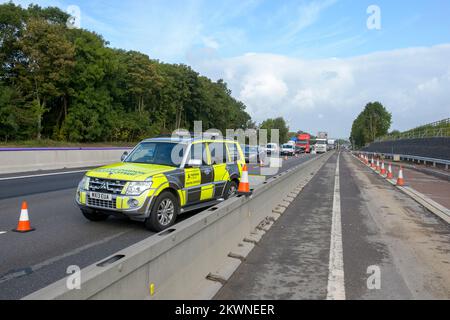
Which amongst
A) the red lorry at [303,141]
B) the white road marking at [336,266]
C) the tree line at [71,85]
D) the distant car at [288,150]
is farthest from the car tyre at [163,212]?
the red lorry at [303,141]

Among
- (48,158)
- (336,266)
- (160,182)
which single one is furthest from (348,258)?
(48,158)

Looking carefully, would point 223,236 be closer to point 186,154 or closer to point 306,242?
point 306,242

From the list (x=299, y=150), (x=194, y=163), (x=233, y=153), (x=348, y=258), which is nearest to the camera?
(x=348, y=258)

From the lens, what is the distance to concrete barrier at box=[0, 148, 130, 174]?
18.9 m

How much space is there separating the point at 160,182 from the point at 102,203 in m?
1.08

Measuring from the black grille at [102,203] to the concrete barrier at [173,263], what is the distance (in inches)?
84.8

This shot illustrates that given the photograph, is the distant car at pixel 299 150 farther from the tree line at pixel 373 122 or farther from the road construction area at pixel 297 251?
the tree line at pixel 373 122

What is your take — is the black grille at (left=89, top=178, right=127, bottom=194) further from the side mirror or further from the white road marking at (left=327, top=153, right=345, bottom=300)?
the white road marking at (left=327, top=153, right=345, bottom=300)

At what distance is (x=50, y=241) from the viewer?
22.3ft

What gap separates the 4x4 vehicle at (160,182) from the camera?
7098mm

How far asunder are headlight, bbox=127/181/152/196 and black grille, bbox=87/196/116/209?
364 mm

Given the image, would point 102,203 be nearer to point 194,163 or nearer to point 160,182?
point 160,182

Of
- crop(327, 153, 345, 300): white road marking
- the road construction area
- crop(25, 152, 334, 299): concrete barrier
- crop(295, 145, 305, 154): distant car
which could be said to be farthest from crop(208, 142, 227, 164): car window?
crop(295, 145, 305, 154): distant car
